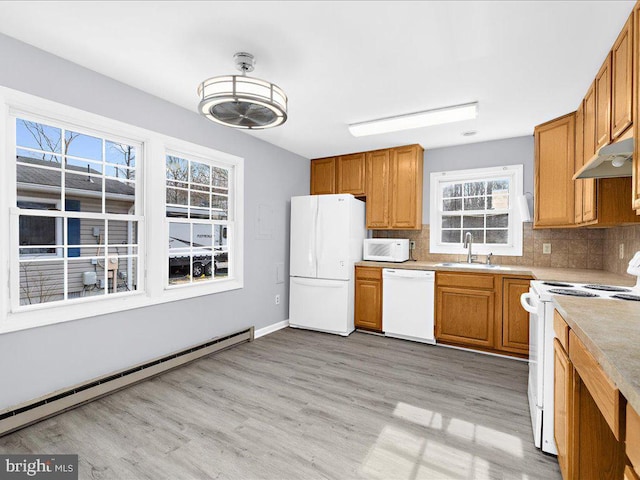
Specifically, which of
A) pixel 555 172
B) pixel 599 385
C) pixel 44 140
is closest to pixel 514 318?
pixel 555 172

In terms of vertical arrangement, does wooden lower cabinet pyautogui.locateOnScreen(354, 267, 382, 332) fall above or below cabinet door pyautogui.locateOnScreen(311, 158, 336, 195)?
below

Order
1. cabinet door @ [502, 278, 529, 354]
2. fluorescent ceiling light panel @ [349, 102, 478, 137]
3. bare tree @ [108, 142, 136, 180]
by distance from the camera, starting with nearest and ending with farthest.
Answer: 1. bare tree @ [108, 142, 136, 180]
2. fluorescent ceiling light panel @ [349, 102, 478, 137]
3. cabinet door @ [502, 278, 529, 354]

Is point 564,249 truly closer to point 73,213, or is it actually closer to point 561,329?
point 561,329

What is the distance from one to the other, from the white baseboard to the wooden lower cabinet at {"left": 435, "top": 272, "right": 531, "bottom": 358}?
1.96 m

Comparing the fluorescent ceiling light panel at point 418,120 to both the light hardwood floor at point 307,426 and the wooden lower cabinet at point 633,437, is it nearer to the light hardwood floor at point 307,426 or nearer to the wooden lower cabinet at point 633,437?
the light hardwood floor at point 307,426

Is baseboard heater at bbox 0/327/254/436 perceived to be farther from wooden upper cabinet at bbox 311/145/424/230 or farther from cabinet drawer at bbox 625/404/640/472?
cabinet drawer at bbox 625/404/640/472

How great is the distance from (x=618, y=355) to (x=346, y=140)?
11.5 feet

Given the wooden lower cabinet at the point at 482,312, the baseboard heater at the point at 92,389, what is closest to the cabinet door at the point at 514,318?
the wooden lower cabinet at the point at 482,312

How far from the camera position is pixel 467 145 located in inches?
163

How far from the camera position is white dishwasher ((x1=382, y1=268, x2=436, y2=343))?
3.76 meters

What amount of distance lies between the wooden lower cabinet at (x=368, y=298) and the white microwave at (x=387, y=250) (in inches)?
8.7

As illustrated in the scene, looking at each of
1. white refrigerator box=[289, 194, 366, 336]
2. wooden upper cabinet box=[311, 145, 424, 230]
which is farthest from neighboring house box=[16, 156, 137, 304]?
wooden upper cabinet box=[311, 145, 424, 230]

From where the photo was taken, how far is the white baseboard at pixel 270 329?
3.96 meters

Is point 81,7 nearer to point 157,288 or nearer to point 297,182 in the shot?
point 157,288
